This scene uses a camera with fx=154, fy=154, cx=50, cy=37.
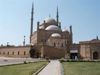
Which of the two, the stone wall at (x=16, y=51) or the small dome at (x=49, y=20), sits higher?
the small dome at (x=49, y=20)

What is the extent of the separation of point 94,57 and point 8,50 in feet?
88.3

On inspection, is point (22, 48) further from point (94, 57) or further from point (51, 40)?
point (94, 57)

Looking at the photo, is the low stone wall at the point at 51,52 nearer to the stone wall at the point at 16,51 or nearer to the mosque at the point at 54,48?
the mosque at the point at 54,48

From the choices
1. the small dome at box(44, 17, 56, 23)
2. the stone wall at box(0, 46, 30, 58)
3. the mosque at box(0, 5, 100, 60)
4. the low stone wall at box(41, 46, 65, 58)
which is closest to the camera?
the mosque at box(0, 5, 100, 60)

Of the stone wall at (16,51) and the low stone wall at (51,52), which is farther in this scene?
the stone wall at (16,51)

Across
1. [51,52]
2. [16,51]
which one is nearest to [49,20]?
[16,51]

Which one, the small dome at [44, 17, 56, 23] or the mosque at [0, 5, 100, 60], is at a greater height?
the small dome at [44, 17, 56, 23]

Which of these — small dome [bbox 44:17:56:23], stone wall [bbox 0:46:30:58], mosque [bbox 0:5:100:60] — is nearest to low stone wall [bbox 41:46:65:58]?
mosque [bbox 0:5:100:60]

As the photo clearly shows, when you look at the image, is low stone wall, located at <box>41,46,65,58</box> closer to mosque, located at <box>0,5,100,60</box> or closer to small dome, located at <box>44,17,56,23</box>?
mosque, located at <box>0,5,100,60</box>

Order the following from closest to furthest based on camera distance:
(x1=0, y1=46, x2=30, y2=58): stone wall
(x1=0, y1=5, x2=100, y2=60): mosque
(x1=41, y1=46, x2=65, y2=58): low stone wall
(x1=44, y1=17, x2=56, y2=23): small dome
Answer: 1. (x1=0, y1=5, x2=100, y2=60): mosque
2. (x1=41, y1=46, x2=65, y2=58): low stone wall
3. (x1=0, y1=46, x2=30, y2=58): stone wall
4. (x1=44, y1=17, x2=56, y2=23): small dome

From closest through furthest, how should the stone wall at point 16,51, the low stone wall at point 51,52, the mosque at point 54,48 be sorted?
the mosque at point 54,48, the low stone wall at point 51,52, the stone wall at point 16,51

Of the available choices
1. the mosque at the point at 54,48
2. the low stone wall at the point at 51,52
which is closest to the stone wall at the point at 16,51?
the mosque at the point at 54,48

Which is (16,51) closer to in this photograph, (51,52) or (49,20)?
(51,52)

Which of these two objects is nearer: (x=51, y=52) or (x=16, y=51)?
(x=51, y=52)
